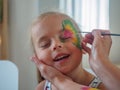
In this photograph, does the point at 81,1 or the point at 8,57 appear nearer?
the point at 81,1

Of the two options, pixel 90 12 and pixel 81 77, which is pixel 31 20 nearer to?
pixel 90 12

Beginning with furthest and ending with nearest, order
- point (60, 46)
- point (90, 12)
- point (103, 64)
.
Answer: point (90, 12) → point (60, 46) → point (103, 64)

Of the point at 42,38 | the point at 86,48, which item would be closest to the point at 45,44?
the point at 42,38

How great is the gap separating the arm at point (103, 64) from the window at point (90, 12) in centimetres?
100

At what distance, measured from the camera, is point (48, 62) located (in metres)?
0.70

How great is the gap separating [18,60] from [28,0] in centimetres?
50

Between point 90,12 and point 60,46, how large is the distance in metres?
1.05

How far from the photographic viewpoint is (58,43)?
0.68 metres

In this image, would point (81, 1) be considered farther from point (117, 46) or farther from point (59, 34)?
point (59, 34)

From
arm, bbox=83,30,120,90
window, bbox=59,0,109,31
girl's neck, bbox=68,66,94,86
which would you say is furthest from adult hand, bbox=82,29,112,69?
window, bbox=59,0,109,31

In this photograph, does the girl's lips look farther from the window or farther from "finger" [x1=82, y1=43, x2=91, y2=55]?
the window

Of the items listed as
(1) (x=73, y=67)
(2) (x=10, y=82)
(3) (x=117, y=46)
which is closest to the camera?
(1) (x=73, y=67)

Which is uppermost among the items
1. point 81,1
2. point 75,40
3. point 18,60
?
point 81,1

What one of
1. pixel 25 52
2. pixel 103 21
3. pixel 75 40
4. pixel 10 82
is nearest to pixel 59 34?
pixel 75 40
